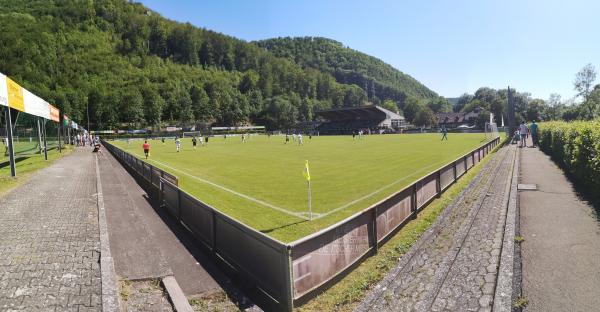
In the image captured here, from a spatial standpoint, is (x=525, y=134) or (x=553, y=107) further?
(x=553, y=107)

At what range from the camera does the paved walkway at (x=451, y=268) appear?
18.8 feet

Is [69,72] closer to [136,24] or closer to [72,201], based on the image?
[136,24]

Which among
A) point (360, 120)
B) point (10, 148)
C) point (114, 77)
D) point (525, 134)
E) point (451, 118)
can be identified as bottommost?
point (525, 134)

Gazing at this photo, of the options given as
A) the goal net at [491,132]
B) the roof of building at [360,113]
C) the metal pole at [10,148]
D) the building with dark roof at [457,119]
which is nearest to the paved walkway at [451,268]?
the metal pole at [10,148]

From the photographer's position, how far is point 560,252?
291 inches

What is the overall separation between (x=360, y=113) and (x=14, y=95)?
110500 millimetres

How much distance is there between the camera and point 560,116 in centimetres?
11369

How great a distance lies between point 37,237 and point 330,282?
22.9 feet

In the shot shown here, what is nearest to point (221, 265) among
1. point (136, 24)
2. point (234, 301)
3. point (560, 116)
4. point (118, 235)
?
point (234, 301)

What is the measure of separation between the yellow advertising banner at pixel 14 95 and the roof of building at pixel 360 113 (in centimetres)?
10368

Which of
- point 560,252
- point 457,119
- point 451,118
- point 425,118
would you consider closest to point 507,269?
point 560,252

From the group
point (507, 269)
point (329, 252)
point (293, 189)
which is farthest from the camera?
point (293, 189)

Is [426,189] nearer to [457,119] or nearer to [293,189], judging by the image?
[293,189]

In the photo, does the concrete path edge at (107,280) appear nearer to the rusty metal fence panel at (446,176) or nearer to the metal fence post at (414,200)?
the metal fence post at (414,200)
